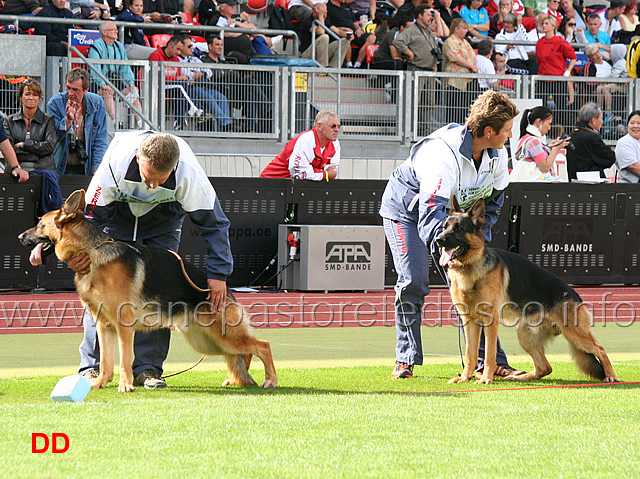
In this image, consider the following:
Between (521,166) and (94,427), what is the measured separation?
990 centimetres

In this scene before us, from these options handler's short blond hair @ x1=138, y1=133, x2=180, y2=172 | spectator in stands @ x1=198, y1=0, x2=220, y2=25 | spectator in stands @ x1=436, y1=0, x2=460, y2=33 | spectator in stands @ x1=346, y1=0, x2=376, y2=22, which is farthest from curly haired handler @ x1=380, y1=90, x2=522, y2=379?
spectator in stands @ x1=436, y1=0, x2=460, y2=33

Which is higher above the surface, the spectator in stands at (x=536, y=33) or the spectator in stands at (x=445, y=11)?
the spectator in stands at (x=445, y=11)

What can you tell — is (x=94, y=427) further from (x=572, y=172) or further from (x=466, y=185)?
(x=572, y=172)

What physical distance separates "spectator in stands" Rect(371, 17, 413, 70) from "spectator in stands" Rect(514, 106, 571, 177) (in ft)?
11.8

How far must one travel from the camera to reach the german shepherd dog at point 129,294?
242 inches

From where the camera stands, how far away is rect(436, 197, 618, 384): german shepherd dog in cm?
666

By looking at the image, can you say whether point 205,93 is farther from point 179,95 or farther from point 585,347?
point 585,347

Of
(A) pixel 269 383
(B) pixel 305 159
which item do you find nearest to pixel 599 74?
(B) pixel 305 159

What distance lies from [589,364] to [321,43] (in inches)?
454

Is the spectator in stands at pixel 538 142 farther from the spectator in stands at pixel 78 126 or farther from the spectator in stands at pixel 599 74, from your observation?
the spectator in stands at pixel 78 126

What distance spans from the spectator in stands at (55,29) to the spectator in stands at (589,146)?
7.86 meters

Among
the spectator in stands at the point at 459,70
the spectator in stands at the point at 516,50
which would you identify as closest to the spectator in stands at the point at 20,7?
the spectator in stands at the point at 459,70

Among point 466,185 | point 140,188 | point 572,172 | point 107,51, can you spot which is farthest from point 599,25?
point 140,188

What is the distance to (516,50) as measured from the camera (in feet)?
63.8
